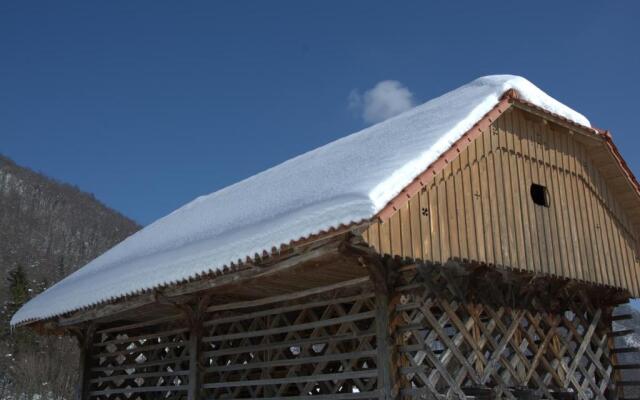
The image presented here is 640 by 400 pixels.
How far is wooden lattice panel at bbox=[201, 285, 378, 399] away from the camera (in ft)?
29.9

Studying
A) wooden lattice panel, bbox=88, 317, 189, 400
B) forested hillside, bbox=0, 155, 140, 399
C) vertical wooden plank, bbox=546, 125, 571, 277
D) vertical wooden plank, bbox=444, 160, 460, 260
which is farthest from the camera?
forested hillside, bbox=0, 155, 140, 399

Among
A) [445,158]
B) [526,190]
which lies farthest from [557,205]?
[445,158]

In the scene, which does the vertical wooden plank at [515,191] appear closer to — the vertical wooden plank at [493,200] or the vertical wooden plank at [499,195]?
the vertical wooden plank at [499,195]

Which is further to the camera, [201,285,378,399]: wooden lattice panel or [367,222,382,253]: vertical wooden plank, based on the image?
[201,285,378,399]: wooden lattice panel

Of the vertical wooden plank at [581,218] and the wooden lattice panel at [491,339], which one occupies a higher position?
the vertical wooden plank at [581,218]

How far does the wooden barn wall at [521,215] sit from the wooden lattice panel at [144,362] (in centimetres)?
519

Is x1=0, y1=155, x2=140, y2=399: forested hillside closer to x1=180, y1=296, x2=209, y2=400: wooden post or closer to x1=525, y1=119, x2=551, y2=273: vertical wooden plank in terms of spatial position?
x1=180, y1=296, x2=209, y2=400: wooden post

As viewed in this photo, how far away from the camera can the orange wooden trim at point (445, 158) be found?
7406 millimetres

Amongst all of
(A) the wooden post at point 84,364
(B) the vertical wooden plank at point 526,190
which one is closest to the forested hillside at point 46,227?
(A) the wooden post at point 84,364

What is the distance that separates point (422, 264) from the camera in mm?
8680

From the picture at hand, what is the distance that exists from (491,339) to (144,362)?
6.75m

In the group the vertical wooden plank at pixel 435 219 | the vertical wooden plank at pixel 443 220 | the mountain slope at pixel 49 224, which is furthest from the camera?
the mountain slope at pixel 49 224

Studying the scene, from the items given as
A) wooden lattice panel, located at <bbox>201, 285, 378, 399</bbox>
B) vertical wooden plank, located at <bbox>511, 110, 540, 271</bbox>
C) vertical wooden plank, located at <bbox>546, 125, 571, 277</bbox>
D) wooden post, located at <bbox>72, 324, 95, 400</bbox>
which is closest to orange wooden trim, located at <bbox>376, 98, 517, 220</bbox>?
vertical wooden plank, located at <bbox>511, 110, 540, 271</bbox>

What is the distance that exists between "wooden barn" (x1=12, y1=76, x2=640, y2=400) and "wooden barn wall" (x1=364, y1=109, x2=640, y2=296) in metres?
0.03
